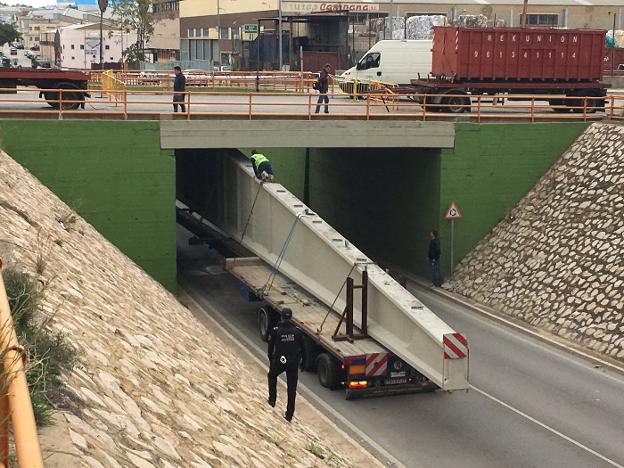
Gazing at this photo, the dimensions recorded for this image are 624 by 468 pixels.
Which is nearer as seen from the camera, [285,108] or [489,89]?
[285,108]

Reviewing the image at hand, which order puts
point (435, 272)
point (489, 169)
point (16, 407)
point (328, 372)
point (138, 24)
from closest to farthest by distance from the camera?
point (16, 407) → point (328, 372) → point (435, 272) → point (489, 169) → point (138, 24)

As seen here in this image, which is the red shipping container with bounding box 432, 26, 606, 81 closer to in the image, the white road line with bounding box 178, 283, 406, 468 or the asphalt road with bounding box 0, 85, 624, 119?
the asphalt road with bounding box 0, 85, 624, 119

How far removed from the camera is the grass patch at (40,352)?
7319 mm

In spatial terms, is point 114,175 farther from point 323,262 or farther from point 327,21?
point 327,21

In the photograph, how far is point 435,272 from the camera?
26.7 meters

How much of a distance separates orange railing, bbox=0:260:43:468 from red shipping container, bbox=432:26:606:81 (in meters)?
28.3

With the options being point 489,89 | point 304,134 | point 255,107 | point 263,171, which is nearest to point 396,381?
point 263,171

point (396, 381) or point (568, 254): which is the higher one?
point (568, 254)

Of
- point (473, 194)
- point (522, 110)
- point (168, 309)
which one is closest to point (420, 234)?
point (473, 194)

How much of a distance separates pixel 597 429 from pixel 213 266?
56.1 ft

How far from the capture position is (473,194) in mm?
27375

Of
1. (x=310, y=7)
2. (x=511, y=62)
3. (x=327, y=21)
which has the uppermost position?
(x=310, y=7)

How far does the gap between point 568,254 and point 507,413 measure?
7973 millimetres

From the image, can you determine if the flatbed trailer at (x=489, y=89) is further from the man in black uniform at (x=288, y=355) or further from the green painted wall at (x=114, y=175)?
the man in black uniform at (x=288, y=355)
